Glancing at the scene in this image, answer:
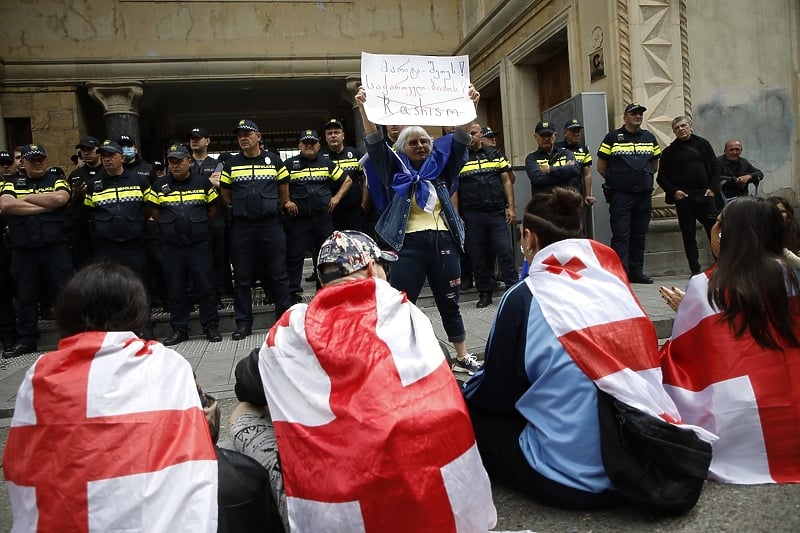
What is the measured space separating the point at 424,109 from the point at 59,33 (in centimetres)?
1084

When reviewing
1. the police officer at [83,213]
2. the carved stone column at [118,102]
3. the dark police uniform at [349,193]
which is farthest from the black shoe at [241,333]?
the carved stone column at [118,102]

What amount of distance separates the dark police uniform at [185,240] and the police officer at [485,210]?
8.70ft

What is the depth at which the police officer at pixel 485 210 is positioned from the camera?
6699 millimetres

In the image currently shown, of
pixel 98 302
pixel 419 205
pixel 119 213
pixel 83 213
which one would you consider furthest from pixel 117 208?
pixel 98 302

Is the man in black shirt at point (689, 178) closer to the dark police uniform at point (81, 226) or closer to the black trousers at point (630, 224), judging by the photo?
the black trousers at point (630, 224)

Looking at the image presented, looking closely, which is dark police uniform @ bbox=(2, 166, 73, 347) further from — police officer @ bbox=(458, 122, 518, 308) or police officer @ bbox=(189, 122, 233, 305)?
police officer @ bbox=(458, 122, 518, 308)

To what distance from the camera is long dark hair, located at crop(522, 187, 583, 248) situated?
2.44 meters

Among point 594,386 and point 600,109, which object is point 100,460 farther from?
point 600,109

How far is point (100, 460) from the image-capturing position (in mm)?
1672

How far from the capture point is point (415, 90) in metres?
4.10

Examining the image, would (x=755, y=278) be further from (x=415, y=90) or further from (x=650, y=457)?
(x=415, y=90)

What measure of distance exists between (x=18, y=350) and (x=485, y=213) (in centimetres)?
483

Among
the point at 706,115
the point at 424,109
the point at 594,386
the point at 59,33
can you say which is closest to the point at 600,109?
the point at 706,115

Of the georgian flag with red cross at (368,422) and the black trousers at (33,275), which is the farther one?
the black trousers at (33,275)
